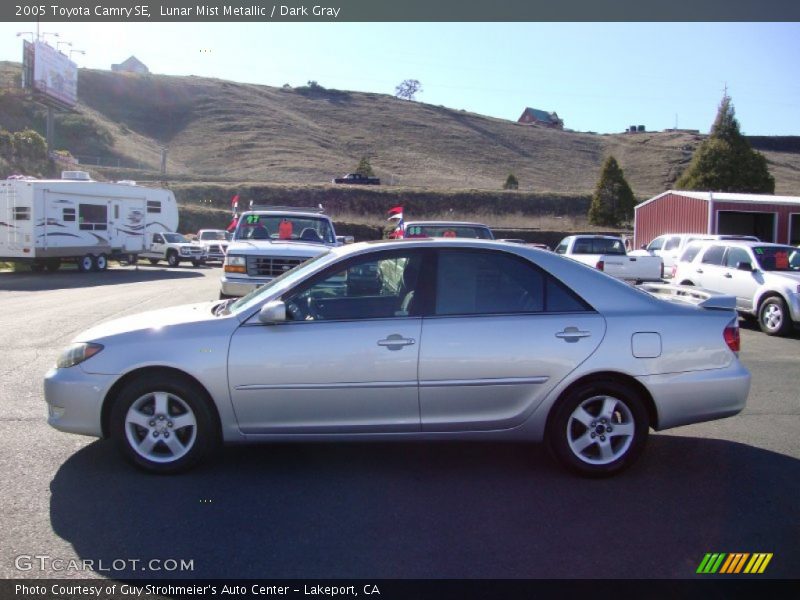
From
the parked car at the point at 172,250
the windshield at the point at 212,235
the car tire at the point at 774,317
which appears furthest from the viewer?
the windshield at the point at 212,235

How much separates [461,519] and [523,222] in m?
48.8

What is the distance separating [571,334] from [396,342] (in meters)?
1.25

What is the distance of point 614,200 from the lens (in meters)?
46.2

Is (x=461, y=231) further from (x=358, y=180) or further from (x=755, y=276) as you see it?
(x=358, y=180)

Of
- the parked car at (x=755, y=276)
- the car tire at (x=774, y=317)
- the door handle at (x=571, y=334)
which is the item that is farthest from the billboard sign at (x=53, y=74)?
the door handle at (x=571, y=334)

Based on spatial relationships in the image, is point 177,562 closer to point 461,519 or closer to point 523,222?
point 461,519

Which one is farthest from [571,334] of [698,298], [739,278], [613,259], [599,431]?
[613,259]

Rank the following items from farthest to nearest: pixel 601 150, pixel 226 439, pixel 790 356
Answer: pixel 601 150
pixel 790 356
pixel 226 439

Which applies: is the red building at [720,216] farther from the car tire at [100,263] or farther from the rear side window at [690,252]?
the car tire at [100,263]

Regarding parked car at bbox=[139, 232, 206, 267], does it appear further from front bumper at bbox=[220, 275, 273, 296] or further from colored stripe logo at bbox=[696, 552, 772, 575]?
colored stripe logo at bbox=[696, 552, 772, 575]

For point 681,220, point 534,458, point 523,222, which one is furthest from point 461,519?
point 523,222

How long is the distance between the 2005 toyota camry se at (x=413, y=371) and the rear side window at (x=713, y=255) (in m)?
10.7

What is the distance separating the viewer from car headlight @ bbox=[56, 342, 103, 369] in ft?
17.6

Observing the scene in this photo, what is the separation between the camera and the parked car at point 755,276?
44.0 ft
